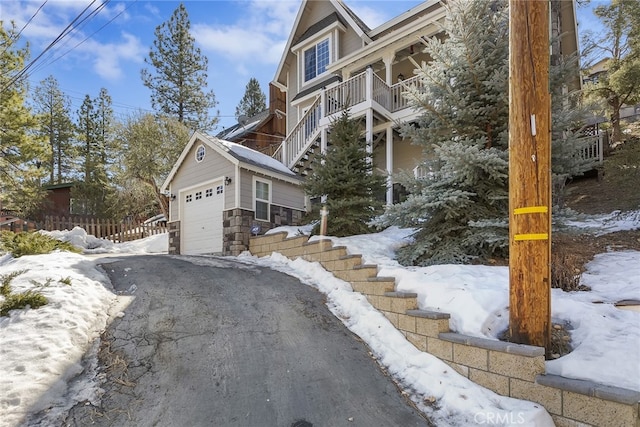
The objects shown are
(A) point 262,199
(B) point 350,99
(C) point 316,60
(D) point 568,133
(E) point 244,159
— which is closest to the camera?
(D) point 568,133

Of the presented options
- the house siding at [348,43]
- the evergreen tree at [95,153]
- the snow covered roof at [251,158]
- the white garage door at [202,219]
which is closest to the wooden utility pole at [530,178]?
the snow covered roof at [251,158]

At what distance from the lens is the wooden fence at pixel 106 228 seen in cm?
1362

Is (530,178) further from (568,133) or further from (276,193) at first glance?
(276,193)

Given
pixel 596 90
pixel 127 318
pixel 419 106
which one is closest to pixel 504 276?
pixel 419 106

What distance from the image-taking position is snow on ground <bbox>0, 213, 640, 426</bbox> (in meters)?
2.62

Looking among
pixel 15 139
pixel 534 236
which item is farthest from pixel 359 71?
pixel 15 139

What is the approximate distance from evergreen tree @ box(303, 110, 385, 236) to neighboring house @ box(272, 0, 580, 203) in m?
0.74

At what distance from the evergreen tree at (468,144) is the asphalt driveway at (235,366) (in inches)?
78.5

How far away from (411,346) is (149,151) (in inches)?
673

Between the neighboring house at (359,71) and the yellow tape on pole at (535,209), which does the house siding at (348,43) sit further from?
the yellow tape on pole at (535,209)

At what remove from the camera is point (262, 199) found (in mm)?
10008

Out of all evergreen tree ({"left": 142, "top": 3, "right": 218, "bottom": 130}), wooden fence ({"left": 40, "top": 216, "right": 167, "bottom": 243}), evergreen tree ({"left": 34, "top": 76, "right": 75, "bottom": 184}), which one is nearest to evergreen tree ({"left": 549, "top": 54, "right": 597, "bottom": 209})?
wooden fence ({"left": 40, "top": 216, "right": 167, "bottom": 243})

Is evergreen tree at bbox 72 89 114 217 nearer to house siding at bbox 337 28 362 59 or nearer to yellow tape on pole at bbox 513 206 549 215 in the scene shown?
house siding at bbox 337 28 362 59

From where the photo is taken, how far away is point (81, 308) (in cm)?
417
